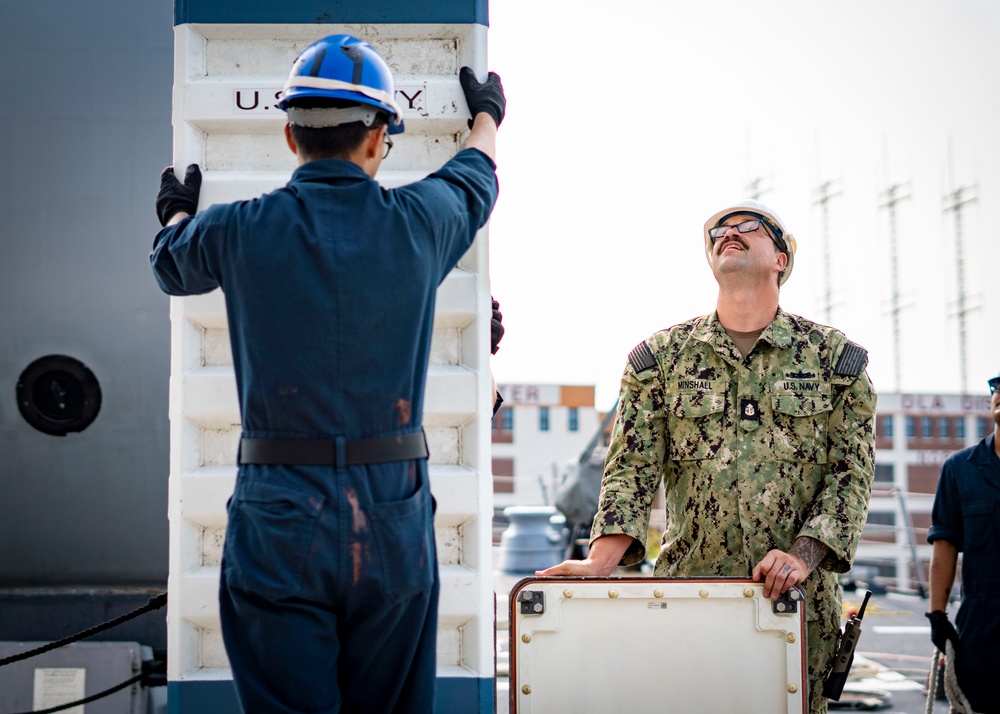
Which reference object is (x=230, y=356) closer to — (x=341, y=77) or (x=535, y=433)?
(x=341, y=77)

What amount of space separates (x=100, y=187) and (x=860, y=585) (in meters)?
11.9

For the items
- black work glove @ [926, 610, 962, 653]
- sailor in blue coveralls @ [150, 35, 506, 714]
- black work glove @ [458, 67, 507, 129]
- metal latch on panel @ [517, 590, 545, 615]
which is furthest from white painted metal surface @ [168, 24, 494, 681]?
black work glove @ [926, 610, 962, 653]

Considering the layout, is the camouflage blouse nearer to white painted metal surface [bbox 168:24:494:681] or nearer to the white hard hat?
the white hard hat

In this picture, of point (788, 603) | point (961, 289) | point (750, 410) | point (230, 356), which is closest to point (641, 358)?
point (750, 410)

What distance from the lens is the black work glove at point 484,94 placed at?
2.91 m

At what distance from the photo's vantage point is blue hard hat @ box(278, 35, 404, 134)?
2.17 metres

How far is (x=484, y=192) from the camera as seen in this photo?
7.88 feet

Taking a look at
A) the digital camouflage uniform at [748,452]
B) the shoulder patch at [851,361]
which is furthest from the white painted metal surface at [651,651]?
the shoulder patch at [851,361]

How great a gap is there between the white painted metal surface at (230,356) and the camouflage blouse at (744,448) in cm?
57

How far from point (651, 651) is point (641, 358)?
1176mm

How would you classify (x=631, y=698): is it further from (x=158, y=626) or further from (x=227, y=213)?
(x=158, y=626)

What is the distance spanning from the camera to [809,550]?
3.13 metres

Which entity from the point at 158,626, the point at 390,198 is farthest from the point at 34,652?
the point at 390,198

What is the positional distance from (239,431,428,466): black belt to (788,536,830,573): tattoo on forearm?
151 centimetres
